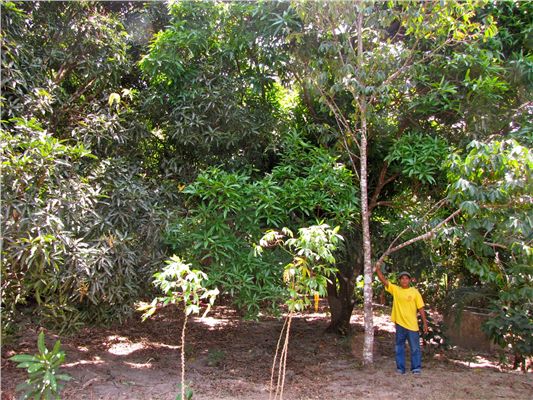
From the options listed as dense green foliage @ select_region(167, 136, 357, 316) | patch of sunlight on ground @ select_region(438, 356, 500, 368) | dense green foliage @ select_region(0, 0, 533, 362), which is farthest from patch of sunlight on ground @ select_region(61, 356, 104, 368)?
patch of sunlight on ground @ select_region(438, 356, 500, 368)

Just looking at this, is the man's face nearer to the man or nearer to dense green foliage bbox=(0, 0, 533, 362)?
the man

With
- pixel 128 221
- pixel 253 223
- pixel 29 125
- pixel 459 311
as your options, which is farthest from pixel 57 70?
pixel 459 311

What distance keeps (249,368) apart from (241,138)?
9.48ft

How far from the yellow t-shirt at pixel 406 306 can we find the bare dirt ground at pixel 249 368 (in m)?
0.59

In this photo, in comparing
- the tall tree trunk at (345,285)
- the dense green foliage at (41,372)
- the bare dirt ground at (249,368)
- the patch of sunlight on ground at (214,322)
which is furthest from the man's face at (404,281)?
the patch of sunlight on ground at (214,322)

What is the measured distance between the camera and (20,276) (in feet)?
14.2

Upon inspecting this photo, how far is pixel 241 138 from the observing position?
18.6 ft

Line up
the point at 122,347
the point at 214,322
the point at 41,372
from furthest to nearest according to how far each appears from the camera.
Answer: the point at 214,322 < the point at 122,347 < the point at 41,372

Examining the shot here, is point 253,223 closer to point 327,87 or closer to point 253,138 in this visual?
point 253,138

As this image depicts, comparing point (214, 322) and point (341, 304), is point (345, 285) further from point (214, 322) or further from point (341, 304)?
point (214, 322)

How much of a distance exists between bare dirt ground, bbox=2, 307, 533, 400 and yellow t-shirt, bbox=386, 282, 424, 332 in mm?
592

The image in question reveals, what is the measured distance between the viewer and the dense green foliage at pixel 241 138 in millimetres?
4285

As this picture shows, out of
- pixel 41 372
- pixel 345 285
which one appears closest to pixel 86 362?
pixel 41 372

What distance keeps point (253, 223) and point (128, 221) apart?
1.30 meters
